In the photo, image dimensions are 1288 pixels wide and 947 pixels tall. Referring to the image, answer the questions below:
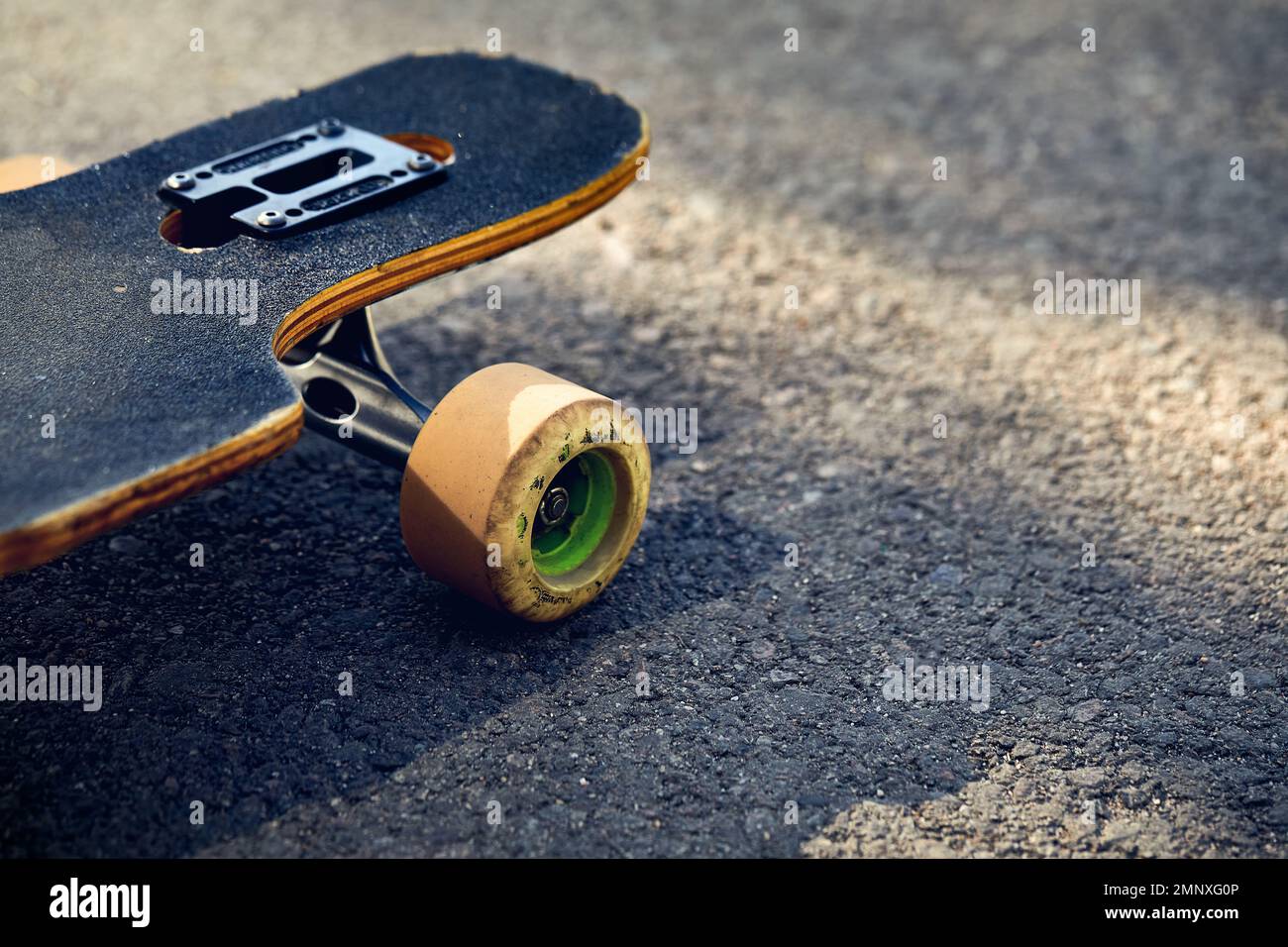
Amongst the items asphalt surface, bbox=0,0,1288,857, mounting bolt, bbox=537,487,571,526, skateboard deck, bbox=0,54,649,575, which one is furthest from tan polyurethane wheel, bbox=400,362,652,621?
skateboard deck, bbox=0,54,649,575

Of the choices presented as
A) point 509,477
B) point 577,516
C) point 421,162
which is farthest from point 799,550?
point 421,162

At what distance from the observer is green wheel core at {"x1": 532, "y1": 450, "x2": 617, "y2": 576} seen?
1.97 meters

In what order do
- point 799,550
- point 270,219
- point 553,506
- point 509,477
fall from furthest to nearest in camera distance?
point 799,550, point 270,219, point 553,506, point 509,477

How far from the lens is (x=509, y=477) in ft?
5.74

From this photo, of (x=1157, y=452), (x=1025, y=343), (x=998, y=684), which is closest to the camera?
(x=998, y=684)

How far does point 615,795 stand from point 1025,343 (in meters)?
1.61

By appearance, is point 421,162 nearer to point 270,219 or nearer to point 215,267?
point 270,219

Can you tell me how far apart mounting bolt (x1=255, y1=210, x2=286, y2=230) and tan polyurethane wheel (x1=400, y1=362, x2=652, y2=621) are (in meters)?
0.48

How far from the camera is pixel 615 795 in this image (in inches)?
67.7

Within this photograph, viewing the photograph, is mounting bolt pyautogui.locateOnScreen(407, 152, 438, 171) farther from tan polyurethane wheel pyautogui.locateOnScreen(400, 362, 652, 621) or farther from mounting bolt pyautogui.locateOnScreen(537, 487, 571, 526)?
mounting bolt pyautogui.locateOnScreen(537, 487, 571, 526)

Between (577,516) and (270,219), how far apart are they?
71 centimetres
